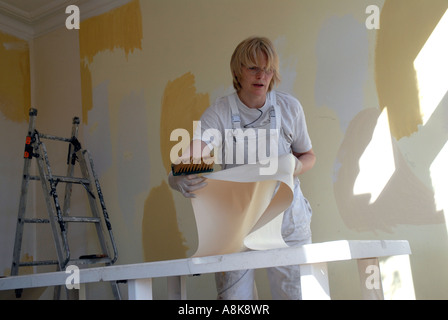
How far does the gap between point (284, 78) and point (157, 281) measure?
1.62 metres

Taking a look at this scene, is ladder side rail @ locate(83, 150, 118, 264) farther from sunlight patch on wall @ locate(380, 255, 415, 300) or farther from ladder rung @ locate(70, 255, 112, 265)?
sunlight patch on wall @ locate(380, 255, 415, 300)

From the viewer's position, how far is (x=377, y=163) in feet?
8.94

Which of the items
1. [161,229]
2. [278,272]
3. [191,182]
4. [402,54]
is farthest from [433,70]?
[161,229]

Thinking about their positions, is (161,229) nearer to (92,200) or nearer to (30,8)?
(92,200)

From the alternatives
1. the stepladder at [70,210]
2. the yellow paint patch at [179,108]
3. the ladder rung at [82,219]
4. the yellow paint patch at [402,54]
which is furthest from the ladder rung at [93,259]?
the yellow paint patch at [402,54]

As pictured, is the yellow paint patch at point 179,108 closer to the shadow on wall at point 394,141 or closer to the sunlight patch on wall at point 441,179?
the shadow on wall at point 394,141

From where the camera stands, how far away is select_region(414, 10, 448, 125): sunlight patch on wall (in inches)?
102

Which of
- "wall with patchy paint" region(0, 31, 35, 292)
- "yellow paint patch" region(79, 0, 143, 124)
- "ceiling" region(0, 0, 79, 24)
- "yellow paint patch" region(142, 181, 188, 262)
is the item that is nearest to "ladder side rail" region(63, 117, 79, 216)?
"yellow paint patch" region(79, 0, 143, 124)

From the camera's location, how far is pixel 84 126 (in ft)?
13.1

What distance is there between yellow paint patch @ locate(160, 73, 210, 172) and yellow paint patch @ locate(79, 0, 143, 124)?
0.50 metres

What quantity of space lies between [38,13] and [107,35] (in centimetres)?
74
